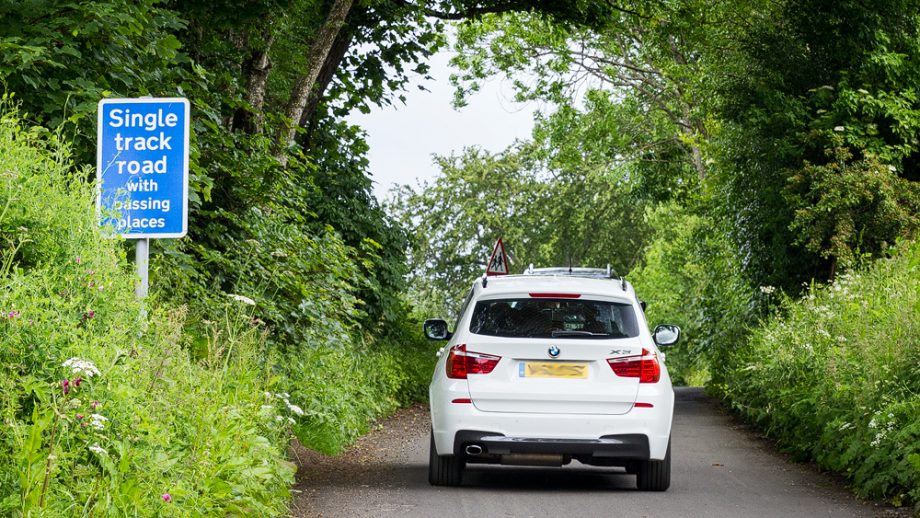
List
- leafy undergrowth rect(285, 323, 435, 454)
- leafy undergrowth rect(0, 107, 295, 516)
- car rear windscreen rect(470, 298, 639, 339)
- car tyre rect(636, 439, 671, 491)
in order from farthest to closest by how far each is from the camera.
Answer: leafy undergrowth rect(285, 323, 435, 454) → car tyre rect(636, 439, 671, 491) → car rear windscreen rect(470, 298, 639, 339) → leafy undergrowth rect(0, 107, 295, 516)

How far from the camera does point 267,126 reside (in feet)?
51.9

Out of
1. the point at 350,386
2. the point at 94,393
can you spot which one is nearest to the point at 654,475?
the point at 94,393

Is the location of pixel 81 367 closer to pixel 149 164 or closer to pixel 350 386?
pixel 149 164

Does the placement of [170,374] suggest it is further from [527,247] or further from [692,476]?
[527,247]

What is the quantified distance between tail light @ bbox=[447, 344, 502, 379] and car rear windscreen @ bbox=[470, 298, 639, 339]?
24 centimetres

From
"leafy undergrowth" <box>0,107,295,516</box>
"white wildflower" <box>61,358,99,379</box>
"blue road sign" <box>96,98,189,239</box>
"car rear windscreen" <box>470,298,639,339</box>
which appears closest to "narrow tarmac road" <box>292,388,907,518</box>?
"leafy undergrowth" <box>0,107,295,516</box>

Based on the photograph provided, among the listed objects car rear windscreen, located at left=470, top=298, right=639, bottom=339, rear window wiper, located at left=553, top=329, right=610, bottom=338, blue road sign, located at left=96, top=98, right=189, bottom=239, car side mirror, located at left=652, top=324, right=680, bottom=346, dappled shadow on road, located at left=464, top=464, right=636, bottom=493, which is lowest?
dappled shadow on road, located at left=464, top=464, right=636, bottom=493

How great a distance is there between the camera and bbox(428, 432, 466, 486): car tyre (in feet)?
35.2

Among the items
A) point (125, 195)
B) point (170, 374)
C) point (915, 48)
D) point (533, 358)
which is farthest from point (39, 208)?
point (915, 48)

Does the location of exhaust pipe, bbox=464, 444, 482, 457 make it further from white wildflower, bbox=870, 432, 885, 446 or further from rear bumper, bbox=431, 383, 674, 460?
white wildflower, bbox=870, 432, 885, 446

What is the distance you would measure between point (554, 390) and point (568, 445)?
448 millimetres

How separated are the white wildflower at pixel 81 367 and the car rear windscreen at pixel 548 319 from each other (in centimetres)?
480

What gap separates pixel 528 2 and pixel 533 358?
10091 mm

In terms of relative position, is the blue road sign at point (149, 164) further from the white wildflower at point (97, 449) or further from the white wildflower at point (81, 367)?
the white wildflower at point (97, 449)
